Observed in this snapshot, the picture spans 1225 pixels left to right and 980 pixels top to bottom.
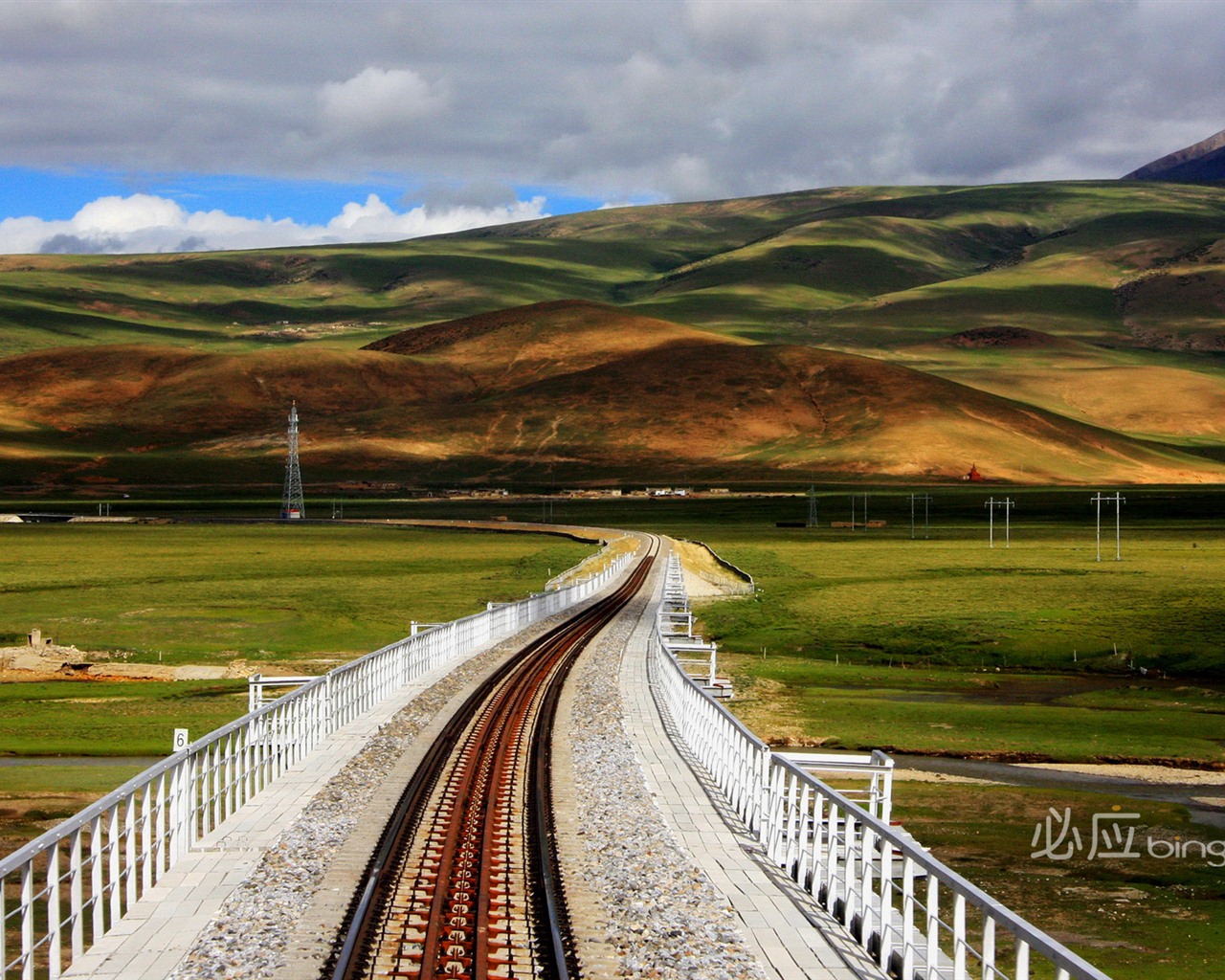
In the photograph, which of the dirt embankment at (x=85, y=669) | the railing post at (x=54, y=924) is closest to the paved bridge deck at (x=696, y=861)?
the railing post at (x=54, y=924)

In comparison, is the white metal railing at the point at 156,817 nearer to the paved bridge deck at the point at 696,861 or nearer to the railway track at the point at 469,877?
the paved bridge deck at the point at 696,861

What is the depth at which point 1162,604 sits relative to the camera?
60594mm

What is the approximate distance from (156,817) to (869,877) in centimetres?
892

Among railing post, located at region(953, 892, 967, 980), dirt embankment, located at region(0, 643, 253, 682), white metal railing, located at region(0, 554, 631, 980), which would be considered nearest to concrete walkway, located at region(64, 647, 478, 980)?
white metal railing, located at region(0, 554, 631, 980)

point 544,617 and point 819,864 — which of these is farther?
point 544,617

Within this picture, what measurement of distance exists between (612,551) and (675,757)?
64.7 meters

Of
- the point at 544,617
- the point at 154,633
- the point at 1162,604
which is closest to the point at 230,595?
the point at 154,633

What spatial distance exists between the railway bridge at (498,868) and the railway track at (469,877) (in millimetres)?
40

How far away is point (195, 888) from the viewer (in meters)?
14.3

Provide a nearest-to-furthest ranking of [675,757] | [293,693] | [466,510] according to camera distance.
Answer: [293,693] → [675,757] → [466,510]

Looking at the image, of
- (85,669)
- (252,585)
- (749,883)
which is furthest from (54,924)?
(252,585)

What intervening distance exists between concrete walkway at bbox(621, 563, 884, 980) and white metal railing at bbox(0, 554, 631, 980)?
559 cm

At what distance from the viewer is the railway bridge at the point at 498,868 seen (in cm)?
1203

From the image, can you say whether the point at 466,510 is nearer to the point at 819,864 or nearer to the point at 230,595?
the point at 230,595
